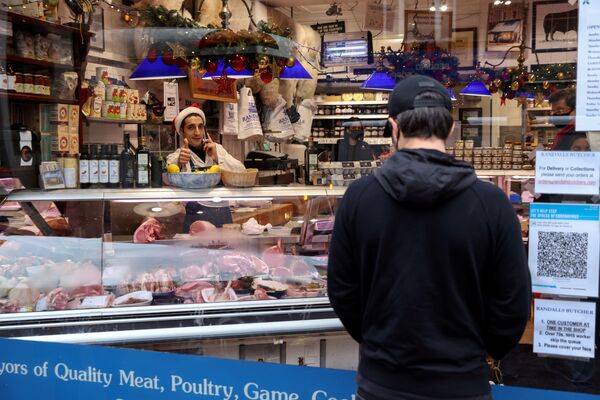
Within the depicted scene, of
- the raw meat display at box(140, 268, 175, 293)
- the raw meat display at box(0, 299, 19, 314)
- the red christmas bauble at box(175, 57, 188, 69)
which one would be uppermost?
the red christmas bauble at box(175, 57, 188, 69)

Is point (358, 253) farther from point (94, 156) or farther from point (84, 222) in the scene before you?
point (94, 156)

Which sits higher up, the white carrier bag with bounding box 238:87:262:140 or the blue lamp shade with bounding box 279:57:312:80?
the blue lamp shade with bounding box 279:57:312:80

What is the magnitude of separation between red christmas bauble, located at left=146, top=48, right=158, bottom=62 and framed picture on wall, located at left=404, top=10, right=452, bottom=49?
2432 millimetres

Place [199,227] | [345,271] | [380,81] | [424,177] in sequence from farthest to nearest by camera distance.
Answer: [380,81], [199,227], [345,271], [424,177]

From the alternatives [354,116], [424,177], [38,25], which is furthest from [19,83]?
[354,116]

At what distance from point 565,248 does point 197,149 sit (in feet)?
10.1

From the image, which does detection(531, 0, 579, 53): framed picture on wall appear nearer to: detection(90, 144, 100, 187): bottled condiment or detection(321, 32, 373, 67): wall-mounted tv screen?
detection(90, 144, 100, 187): bottled condiment

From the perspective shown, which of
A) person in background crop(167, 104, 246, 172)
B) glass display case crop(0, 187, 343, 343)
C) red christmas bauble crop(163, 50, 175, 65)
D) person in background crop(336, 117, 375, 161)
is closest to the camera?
glass display case crop(0, 187, 343, 343)

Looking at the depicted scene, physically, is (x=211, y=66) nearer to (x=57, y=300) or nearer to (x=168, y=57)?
(x=168, y=57)

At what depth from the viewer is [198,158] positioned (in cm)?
459

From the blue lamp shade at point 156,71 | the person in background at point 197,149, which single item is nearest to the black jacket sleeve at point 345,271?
the person in background at point 197,149

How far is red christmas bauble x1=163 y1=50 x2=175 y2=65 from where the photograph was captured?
582 cm

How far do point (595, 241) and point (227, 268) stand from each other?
2004 millimetres

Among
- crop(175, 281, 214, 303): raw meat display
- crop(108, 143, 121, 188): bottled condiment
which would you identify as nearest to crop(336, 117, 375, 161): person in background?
crop(108, 143, 121, 188): bottled condiment
